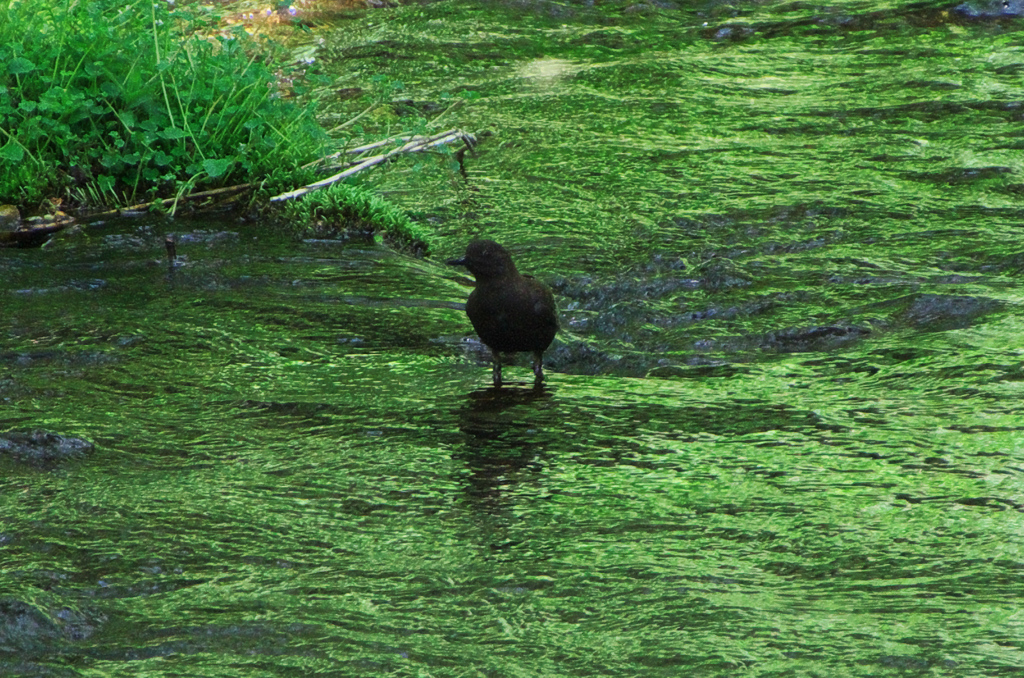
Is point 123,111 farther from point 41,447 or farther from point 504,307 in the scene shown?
point 41,447

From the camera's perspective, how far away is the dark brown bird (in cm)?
571

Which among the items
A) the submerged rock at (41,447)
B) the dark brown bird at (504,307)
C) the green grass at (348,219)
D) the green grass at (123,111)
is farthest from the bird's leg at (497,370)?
the green grass at (123,111)

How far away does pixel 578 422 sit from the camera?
542cm

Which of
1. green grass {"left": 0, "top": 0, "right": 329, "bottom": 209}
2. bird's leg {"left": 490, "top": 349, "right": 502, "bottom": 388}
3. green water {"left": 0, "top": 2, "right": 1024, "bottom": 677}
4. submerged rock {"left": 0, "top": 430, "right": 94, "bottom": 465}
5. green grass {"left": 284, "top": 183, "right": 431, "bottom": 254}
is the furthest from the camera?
green grass {"left": 284, "top": 183, "right": 431, "bottom": 254}

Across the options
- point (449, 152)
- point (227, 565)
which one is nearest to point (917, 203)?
point (449, 152)

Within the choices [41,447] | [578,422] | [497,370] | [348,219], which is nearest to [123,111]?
[348,219]

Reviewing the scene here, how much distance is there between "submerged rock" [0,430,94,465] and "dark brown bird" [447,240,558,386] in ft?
5.98

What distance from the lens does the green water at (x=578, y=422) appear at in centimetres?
369

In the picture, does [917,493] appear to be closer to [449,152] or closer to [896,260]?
[896,260]

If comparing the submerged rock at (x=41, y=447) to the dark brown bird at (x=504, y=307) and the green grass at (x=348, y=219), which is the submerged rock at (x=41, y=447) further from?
the green grass at (x=348, y=219)

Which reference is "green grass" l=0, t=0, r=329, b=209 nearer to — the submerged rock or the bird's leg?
the bird's leg

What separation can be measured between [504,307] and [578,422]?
2.17ft

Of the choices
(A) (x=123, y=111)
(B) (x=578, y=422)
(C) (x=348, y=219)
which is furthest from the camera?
(C) (x=348, y=219)

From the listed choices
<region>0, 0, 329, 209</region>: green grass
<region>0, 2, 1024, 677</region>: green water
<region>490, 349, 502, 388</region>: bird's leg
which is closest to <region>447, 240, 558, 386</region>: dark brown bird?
<region>490, 349, 502, 388</region>: bird's leg
